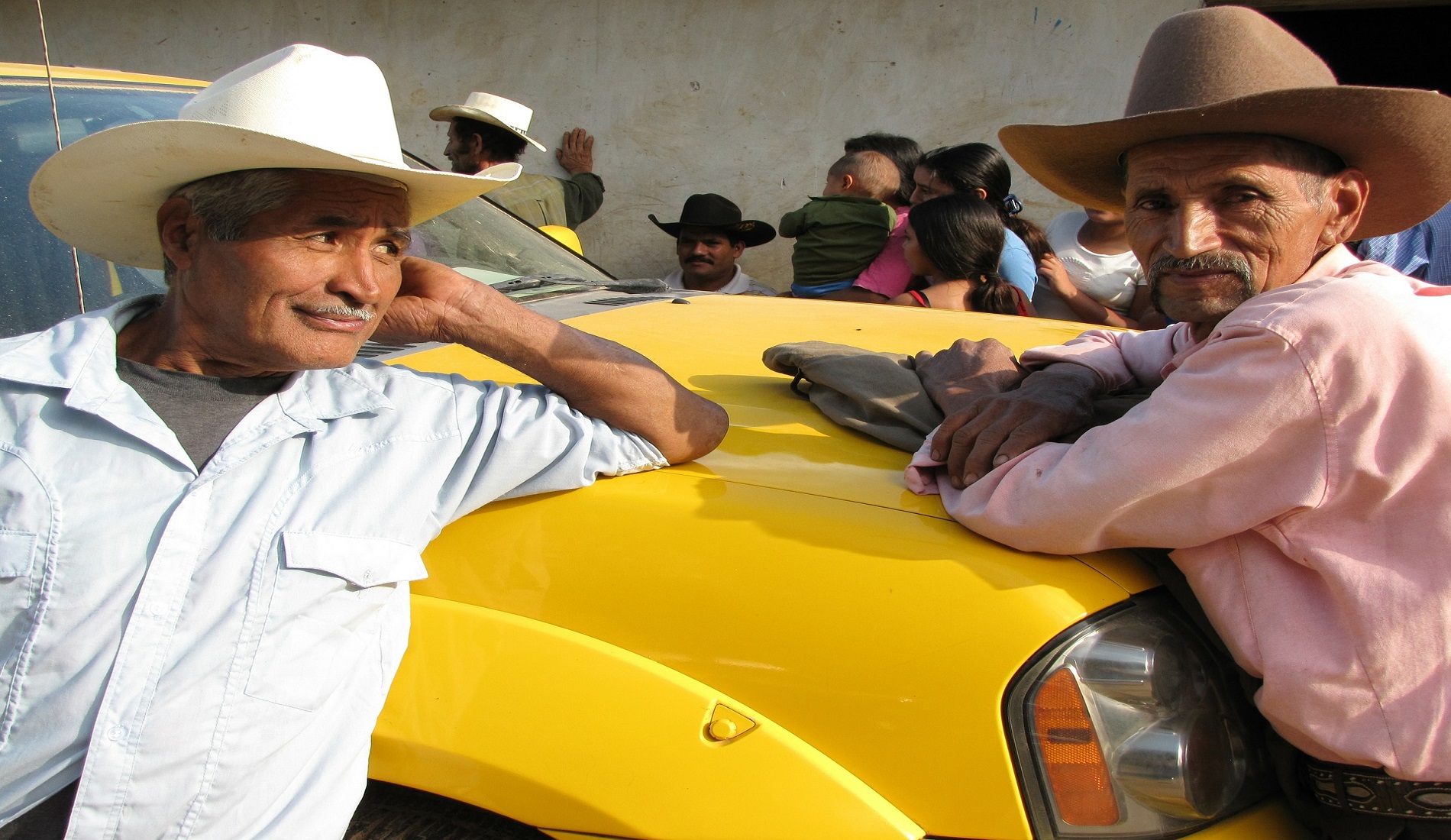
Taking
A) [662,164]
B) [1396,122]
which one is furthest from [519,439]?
[662,164]

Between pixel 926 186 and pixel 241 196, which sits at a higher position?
pixel 241 196

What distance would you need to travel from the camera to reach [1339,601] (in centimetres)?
141

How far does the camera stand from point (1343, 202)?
6.49ft

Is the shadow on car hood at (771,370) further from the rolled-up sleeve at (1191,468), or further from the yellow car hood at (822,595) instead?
the rolled-up sleeve at (1191,468)

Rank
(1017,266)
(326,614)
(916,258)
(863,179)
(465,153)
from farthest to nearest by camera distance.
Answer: (465,153), (863,179), (1017,266), (916,258), (326,614)

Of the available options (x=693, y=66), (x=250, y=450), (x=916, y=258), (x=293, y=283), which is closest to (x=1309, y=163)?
(x=293, y=283)

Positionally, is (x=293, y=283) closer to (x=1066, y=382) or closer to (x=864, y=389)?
(x=864, y=389)

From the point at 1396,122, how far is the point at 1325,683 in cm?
100

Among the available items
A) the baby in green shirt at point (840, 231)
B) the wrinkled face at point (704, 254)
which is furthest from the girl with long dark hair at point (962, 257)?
the wrinkled face at point (704, 254)

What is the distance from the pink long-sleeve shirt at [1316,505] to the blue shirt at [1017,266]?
2.96 m

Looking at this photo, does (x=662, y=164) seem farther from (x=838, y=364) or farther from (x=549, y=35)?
(x=838, y=364)

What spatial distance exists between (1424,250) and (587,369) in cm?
322

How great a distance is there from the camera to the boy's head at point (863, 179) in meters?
5.46

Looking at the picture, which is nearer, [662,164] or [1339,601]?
[1339,601]
